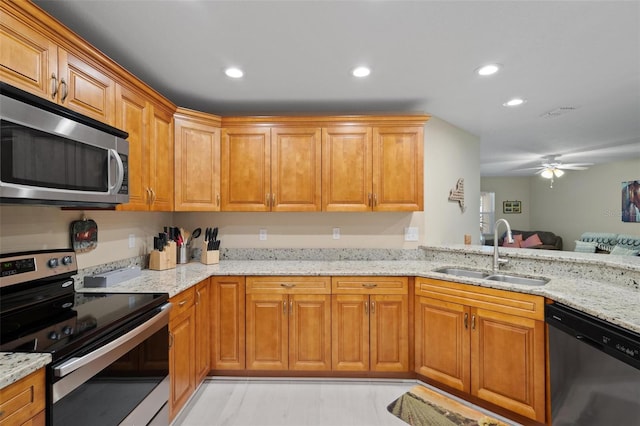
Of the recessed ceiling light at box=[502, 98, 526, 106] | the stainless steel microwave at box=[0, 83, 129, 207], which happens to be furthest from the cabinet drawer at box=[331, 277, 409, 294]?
the recessed ceiling light at box=[502, 98, 526, 106]

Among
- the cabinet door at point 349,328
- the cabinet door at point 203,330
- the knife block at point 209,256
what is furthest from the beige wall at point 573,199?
the cabinet door at point 203,330

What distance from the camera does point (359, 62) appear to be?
7.25 ft

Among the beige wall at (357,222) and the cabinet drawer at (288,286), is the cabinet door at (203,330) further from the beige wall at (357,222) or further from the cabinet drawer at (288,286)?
the beige wall at (357,222)

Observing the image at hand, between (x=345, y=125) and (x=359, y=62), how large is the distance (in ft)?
2.45

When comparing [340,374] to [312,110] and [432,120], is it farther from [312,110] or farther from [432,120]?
[432,120]

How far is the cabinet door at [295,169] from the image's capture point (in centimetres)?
293

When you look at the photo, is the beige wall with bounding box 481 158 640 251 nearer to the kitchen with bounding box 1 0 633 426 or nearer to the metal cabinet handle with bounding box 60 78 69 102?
the kitchen with bounding box 1 0 633 426

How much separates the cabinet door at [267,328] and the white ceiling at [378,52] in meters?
1.80

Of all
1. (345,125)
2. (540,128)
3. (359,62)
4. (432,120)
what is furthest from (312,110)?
(540,128)

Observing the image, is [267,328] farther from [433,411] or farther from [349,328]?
[433,411]

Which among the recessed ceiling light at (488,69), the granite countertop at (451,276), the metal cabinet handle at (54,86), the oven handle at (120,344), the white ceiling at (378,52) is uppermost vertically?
the white ceiling at (378,52)

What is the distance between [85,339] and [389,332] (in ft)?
6.83

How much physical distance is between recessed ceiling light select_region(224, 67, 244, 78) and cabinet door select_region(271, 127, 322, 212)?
622 millimetres

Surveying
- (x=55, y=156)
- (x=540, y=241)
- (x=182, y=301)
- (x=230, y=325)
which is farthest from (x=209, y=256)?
(x=540, y=241)
